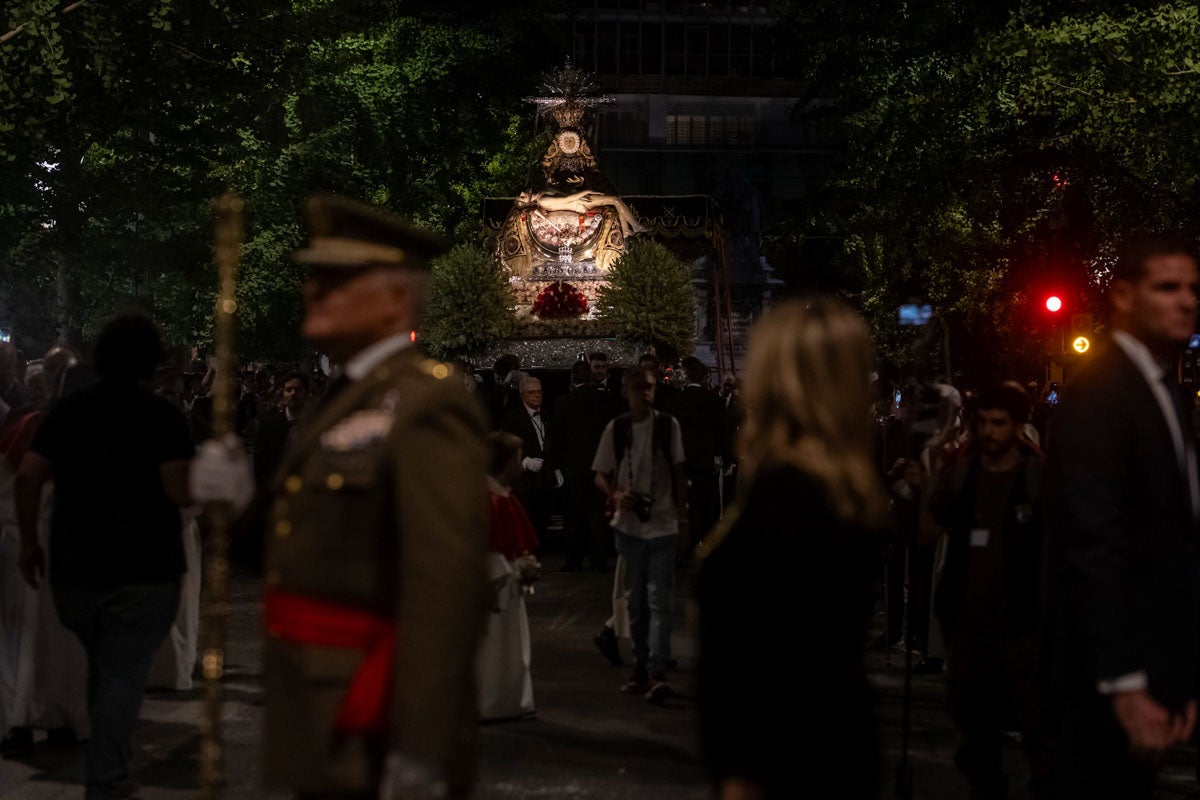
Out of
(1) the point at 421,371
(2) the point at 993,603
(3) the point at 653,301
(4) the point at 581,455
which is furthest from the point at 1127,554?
(3) the point at 653,301

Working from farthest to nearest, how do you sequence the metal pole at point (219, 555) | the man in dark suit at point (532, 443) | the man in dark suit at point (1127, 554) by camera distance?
the man in dark suit at point (532, 443) < the man in dark suit at point (1127, 554) < the metal pole at point (219, 555)

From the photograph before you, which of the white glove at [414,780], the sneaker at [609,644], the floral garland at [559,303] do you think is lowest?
the sneaker at [609,644]

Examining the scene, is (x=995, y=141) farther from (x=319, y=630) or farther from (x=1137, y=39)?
(x=319, y=630)

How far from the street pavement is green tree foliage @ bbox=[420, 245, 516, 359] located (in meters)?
13.5

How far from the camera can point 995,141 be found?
79.3ft

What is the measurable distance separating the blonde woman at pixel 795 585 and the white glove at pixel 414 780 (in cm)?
64

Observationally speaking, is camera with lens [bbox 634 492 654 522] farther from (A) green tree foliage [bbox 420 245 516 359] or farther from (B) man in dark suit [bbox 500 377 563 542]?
(A) green tree foliage [bbox 420 245 516 359]

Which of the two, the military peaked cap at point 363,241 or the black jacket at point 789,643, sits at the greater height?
the military peaked cap at point 363,241

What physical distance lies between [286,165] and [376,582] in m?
43.5

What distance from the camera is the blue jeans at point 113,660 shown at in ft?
25.1

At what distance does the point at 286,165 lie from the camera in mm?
46719

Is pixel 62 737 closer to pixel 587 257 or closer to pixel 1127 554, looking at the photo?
pixel 1127 554

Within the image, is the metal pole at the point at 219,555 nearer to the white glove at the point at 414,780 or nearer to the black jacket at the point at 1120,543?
the white glove at the point at 414,780

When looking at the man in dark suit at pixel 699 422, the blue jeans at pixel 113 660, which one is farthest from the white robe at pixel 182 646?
the man in dark suit at pixel 699 422
